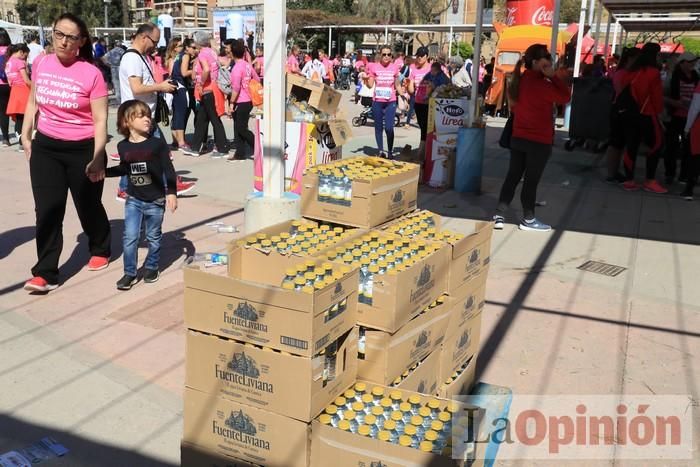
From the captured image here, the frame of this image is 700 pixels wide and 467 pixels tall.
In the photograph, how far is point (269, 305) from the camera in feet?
8.30

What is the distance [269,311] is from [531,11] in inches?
719

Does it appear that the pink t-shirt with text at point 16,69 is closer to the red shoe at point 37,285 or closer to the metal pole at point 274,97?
the red shoe at point 37,285

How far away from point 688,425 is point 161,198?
153 inches

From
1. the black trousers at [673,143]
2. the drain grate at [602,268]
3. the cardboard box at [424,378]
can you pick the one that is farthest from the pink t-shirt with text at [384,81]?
the cardboard box at [424,378]

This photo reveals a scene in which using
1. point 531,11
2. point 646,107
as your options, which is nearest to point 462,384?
point 646,107

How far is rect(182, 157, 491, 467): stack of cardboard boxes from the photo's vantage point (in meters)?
2.53

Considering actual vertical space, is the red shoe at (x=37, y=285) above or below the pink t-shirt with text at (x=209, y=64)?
below

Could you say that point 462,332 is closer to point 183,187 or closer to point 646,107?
point 183,187

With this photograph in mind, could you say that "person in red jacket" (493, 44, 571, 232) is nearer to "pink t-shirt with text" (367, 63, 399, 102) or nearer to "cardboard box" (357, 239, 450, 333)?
"pink t-shirt with text" (367, 63, 399, 102)

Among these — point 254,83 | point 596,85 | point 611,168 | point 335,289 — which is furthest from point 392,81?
point 335,289

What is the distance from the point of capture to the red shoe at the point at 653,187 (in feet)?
30.8

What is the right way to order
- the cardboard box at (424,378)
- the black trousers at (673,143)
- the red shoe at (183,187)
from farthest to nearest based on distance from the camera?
the black trousers at (673,143) → the red shoe at (183,187) → the cardboard box at (424,378)

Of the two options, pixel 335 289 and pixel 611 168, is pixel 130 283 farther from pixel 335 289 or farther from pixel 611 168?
pixel 611 168

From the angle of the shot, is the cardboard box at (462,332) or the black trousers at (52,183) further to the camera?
the black trousers at (52,183)
